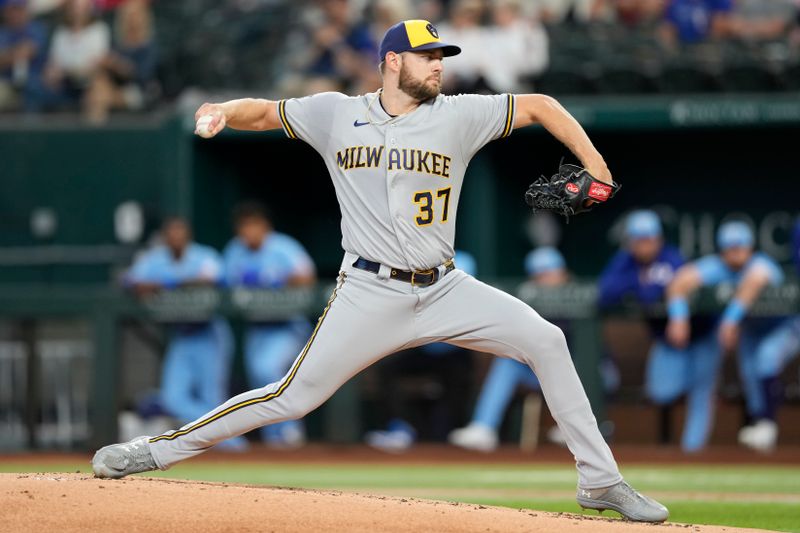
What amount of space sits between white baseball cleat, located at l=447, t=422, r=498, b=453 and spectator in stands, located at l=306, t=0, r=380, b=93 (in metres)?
3.37

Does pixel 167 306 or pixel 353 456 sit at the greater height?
pixel 167 306

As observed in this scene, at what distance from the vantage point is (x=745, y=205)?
44.3 feet

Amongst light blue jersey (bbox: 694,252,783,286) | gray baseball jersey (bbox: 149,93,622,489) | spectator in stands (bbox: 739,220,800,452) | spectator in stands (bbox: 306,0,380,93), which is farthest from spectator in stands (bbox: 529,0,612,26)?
gray baseball jersey (bbox: 149,93,622,489)

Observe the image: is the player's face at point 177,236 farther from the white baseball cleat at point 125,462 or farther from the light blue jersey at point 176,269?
the white baseball cleat at point 125,462

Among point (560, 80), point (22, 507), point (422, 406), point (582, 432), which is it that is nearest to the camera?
point (22, 507)

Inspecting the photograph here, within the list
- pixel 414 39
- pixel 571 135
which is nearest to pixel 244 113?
pixel 414 39

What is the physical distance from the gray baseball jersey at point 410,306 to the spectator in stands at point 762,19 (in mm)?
8150

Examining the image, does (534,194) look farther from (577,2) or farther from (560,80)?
(577,2)

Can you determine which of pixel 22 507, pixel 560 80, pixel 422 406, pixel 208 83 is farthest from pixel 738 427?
pixel 22 507

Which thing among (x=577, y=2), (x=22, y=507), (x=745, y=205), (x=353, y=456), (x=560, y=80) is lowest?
(x=353, y=456)

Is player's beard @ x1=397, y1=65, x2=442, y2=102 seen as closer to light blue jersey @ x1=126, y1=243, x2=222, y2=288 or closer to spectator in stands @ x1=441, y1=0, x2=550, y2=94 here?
light blue jersey @ x1=126, y1=243, x2=222, y2=288

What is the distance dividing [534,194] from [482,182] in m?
8.00

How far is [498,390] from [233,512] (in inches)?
259

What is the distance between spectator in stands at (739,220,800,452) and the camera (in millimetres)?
10781
